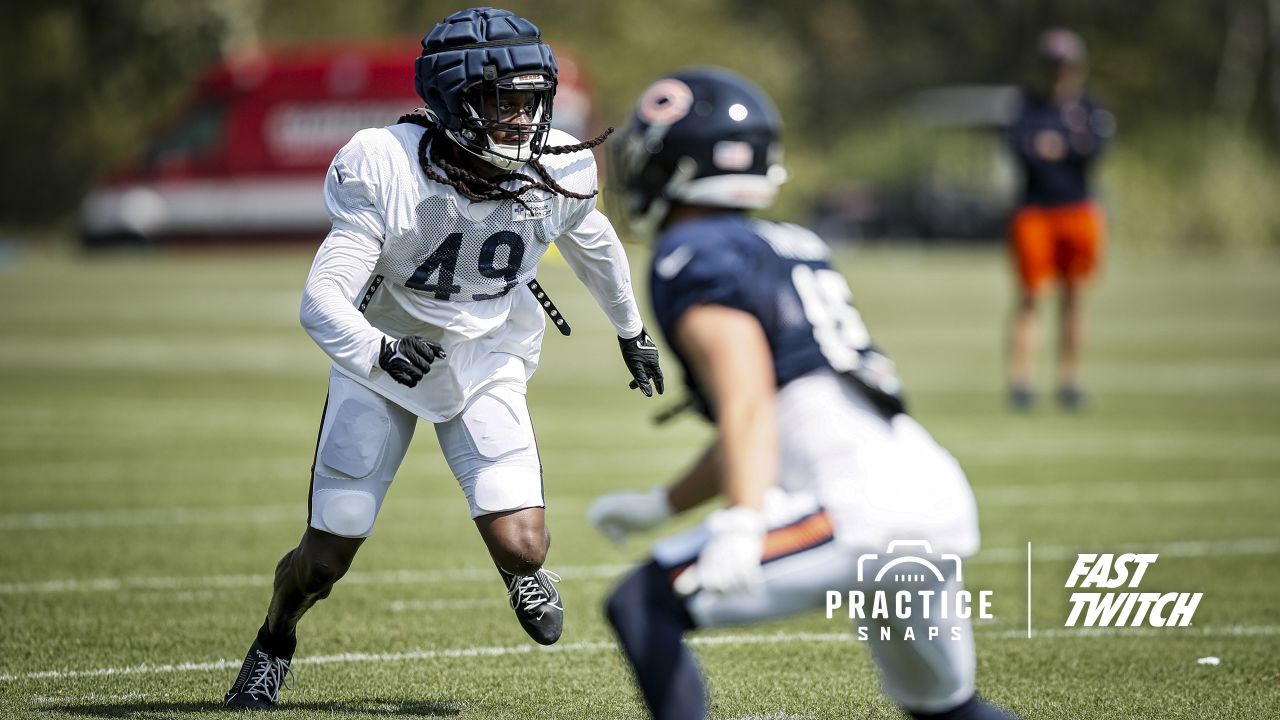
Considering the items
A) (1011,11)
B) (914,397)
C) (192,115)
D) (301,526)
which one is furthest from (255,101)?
(1011,11)

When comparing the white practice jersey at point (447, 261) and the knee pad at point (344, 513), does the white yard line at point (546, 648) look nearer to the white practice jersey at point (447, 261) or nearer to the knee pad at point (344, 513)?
the knee pad at point (344, 513)

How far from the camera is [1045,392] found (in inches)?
555

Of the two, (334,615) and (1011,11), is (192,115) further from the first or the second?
(1011,11)

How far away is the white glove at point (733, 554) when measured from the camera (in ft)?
10.3

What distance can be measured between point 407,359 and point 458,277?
1.69ft

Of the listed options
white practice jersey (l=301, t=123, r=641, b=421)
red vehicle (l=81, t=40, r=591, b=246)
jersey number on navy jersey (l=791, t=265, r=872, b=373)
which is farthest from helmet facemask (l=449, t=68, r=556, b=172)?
red vehicle (l=81, t=40, r=591, b=246)

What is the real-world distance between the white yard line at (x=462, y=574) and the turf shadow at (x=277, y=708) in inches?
69.4

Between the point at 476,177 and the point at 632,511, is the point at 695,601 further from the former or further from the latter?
the point at 476,177

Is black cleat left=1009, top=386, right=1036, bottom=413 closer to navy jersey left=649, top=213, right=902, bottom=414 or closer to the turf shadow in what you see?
the turf shadow

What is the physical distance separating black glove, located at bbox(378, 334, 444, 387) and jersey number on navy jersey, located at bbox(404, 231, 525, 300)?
0.43 m

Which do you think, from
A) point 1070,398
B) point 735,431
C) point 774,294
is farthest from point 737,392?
point 1070,398

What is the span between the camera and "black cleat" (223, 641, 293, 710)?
4.61 metres

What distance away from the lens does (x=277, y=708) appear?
4.59m

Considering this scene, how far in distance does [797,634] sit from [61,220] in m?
29.4
